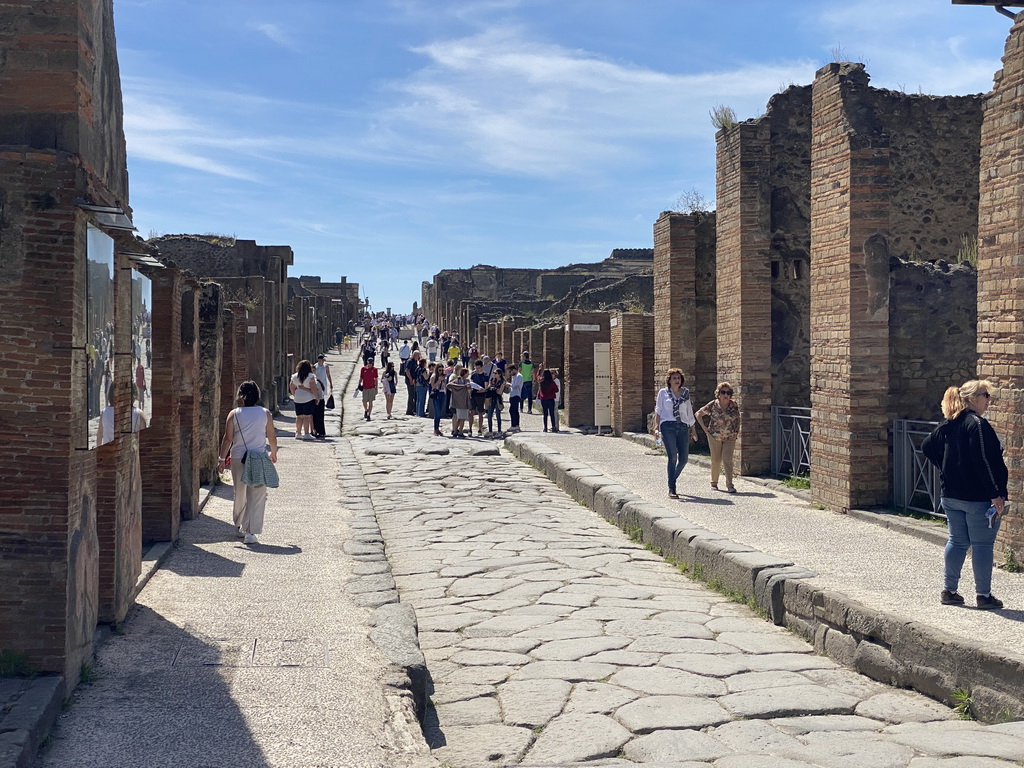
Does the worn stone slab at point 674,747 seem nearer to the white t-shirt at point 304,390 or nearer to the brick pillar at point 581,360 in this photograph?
the white t-shirt at point 304,390

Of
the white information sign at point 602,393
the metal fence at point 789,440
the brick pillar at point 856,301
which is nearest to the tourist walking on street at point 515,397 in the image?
the white information sign at point 602,393


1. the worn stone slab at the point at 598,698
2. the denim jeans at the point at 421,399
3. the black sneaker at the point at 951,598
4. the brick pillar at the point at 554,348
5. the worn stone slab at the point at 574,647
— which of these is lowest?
the worn stone slab at the point at 598,698

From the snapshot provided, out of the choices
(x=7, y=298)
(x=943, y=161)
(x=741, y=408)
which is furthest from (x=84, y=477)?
(x=943, y=161)

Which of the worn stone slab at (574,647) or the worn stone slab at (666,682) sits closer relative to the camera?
the worn stone slab at (666,682)

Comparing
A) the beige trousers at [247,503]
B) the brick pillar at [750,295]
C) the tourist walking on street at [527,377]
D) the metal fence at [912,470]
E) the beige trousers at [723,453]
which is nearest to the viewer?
the beige trousers at [247,503]

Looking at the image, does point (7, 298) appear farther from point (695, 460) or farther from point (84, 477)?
point (695, 460)

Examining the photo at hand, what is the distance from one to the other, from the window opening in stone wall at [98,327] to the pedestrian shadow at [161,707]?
1115 mm

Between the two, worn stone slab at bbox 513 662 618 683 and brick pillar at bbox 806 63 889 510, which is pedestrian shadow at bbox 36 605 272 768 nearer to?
worn stone slab at bbox 513 662 618 683

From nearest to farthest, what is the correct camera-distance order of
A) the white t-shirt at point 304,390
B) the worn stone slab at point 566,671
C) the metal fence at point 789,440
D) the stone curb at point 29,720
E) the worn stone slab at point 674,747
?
1. the stone curb at point 29,720
2. the worn stone slab at point 674,747
3. the worn stone slab at point 566,671
4. the metal fence at point 789,440
5. the white t-shirt at point 304,390

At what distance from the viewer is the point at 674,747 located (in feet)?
14.5

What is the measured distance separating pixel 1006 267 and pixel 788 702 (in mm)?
4234

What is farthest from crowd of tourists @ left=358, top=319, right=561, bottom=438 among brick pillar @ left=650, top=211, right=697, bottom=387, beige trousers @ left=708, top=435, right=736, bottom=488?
beige trousers @ left=708, top=435, right=736, bottom=488

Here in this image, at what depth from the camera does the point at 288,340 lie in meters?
30.4

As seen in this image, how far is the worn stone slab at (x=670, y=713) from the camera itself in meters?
4.69
